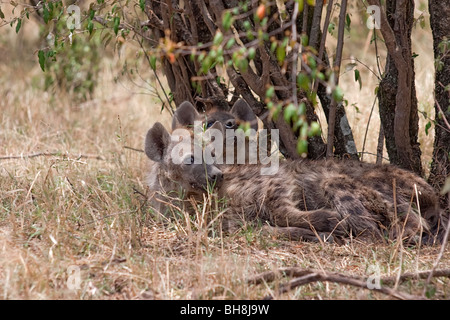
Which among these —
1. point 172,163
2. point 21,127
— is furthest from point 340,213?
point 21,127

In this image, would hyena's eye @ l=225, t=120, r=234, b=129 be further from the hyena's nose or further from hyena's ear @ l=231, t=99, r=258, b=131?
the hyena's nose

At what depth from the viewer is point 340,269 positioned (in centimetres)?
339

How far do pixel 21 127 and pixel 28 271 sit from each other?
364 centimetres

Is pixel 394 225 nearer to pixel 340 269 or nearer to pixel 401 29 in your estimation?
pixel 340 269

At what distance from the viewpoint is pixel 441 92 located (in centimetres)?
435

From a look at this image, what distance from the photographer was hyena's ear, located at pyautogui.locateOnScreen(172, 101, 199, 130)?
4.57 m

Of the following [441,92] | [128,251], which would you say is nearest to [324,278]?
[128,251]

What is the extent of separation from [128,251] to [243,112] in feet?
5.48

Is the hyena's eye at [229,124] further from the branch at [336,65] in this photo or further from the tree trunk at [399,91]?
the tree trunk at [399,91]

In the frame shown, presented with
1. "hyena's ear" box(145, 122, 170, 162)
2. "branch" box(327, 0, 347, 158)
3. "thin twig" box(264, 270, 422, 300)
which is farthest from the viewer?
"hyena's ear" box(145, 122, 170, 162)

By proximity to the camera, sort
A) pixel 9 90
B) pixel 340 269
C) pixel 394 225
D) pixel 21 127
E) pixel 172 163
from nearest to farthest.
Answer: pixel 340 269 < pixel 394 225 < pixel 172 163 < pixel 21 127 < pixel 9 90

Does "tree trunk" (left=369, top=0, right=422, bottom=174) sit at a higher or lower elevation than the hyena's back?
higher

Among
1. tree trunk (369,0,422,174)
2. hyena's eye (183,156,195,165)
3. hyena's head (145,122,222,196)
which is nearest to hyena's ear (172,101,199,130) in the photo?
hyena's head (145,122,222,196)
